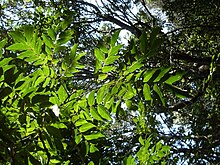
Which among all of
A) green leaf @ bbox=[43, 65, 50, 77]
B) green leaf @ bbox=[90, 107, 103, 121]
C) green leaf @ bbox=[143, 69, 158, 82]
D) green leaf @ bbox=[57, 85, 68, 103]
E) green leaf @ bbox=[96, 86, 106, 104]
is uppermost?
green leaf @ bbox=[143, 69, 158, 82]

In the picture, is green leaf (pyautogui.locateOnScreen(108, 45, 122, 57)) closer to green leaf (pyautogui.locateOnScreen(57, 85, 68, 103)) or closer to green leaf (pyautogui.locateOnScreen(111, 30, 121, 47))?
green leaf (pyautogui.locateOnScreen(111, 30, 121, 47))

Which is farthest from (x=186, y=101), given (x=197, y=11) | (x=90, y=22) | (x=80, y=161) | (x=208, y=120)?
(x=80, y=161)

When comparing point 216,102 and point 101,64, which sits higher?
point 216,102

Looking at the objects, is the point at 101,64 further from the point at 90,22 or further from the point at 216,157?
the point at 90,22

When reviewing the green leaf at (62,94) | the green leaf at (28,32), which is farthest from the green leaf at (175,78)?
the green leaf at (28,32)

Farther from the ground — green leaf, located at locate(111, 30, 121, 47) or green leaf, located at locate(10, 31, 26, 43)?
green leaf, located at locate(111, 30, 121, 47)

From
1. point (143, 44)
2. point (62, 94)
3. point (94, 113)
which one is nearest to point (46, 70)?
point (62, 94)

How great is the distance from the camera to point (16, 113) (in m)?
1.17

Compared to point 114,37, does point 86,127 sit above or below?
below

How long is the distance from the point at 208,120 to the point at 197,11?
2144 millimetres

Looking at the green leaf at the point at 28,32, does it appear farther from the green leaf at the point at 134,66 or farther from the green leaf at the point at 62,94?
the green leaf at the point at 134,66

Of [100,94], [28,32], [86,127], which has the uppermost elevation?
[28,32]

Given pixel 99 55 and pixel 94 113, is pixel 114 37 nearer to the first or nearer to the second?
pixel 99 55

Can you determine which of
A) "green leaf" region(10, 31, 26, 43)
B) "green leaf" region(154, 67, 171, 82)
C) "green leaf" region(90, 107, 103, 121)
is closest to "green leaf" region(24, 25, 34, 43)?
"green leaf" region(10, 31, 26, 43)
